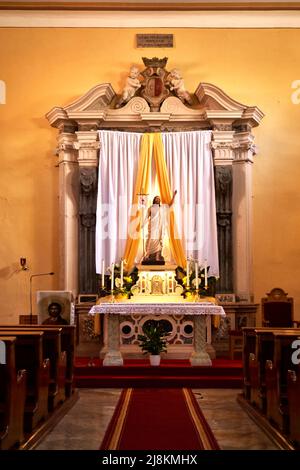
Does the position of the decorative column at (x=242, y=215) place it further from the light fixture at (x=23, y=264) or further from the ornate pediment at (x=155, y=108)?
the light fixture at (x=23, y=264)

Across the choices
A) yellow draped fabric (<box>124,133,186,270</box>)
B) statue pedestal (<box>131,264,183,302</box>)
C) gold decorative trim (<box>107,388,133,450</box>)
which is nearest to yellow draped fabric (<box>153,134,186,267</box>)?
yellow draped fabric (<box>124,133,186,270</box>)

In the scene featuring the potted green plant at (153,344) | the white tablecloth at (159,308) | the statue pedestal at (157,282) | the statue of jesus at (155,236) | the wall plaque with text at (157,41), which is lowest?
the potted green plant at (153,344)

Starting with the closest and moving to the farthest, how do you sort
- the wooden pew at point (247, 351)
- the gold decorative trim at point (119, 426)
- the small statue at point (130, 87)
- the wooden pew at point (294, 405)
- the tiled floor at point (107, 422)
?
1. the wooden pew at point (294, 405)
2. the gold decorative trim at point (119, 426)
3. the tiled floor at point (107, 422)
4. the wooden pew at point (247, 351)
5. the small statue at point (130, 87)

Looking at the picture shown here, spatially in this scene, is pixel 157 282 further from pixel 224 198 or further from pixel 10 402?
pixel 10 402

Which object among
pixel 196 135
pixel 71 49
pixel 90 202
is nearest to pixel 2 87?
pixel 71 49

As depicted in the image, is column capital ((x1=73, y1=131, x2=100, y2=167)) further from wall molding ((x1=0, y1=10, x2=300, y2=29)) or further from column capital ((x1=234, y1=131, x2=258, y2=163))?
column capital ((x1=234, y1=131, x2=258, y2=163))

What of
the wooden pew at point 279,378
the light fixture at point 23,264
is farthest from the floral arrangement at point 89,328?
the wooden pew at point 279,378

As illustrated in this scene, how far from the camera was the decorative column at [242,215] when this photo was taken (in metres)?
11.8

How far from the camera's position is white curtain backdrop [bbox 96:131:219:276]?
11852 mm

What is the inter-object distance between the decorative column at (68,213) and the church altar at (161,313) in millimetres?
2192

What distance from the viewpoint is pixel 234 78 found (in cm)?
1254

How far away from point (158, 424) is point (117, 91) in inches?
289

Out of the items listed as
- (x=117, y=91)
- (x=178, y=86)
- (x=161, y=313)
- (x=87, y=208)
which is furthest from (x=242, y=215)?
(x=117, y=91)

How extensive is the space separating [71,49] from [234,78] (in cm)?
296
